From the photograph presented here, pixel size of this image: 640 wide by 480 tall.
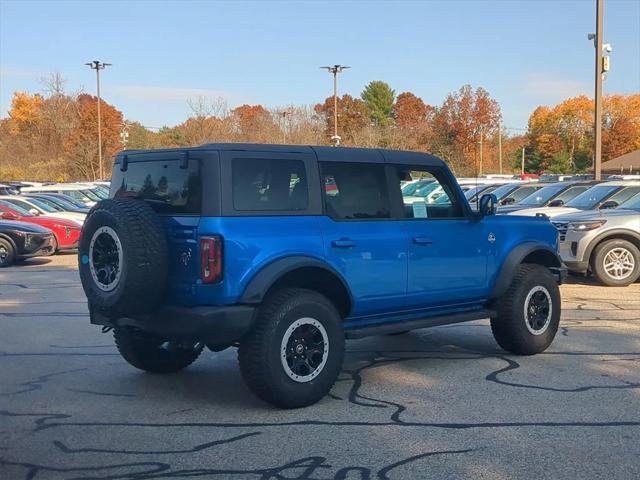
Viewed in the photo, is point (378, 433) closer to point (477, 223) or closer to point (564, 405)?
point (564, 405)

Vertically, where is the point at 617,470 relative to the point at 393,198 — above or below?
below

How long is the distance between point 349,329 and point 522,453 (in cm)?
198

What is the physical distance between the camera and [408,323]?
21.8 ft

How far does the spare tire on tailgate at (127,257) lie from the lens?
5.43 metres

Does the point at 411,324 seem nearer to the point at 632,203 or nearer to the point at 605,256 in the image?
the point at 605,256

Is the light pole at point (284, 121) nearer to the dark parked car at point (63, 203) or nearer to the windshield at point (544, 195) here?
Answer: the dark parked car at point (63, 203)

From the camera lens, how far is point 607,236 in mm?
12453

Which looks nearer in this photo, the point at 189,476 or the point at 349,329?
the point at 189,476

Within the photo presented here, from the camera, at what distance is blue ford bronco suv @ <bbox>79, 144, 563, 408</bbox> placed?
547cm

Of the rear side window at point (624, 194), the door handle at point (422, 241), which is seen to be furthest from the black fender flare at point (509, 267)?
the rear side window at point (624, 194)

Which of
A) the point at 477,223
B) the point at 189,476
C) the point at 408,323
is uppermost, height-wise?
the point at 477,223

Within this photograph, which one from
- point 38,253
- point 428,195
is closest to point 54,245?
point 38,253

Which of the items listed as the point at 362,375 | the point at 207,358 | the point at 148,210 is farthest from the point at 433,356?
the point at 148,210

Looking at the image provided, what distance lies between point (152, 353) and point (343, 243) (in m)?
2.11
